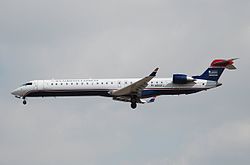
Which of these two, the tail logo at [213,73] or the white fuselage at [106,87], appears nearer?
the white fuselage at [106,87]

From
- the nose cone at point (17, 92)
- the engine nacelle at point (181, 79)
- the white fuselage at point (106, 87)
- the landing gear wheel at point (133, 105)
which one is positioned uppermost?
the engine nacelle at point (181, 79)

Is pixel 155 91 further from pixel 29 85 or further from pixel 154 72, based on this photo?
pixel 29 85

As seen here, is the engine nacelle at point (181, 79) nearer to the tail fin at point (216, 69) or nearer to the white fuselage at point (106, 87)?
the white fuselage at point (106, 87)

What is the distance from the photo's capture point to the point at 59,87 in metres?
111

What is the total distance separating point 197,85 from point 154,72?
5428mm

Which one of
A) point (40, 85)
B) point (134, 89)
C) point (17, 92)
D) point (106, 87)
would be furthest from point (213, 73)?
point (17, 92)

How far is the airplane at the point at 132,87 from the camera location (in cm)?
10994

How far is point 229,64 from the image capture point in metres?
111

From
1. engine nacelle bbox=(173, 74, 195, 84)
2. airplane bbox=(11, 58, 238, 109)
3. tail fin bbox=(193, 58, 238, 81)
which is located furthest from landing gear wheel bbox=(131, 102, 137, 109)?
tail fin bbox=(193, 58, 238, 81)

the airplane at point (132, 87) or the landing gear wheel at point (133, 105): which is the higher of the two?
the airplane at point (132, 87)

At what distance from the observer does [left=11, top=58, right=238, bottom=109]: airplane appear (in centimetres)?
10994

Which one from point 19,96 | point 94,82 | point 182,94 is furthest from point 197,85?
point 19,96

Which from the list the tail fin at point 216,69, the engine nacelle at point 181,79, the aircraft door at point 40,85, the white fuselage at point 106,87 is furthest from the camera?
the aircraft door at point 40,85

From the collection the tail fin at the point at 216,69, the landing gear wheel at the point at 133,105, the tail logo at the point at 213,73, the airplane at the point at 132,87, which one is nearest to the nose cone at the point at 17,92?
the airplane at the point at 132,87
